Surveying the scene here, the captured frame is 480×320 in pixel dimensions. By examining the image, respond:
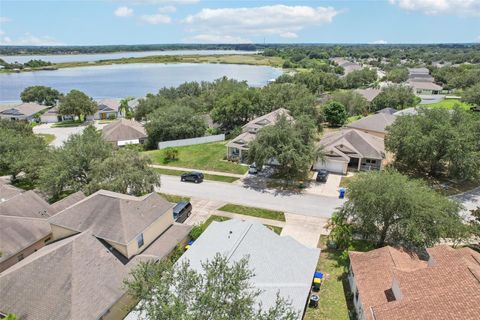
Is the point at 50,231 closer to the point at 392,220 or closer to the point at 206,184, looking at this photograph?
the point at 206,184

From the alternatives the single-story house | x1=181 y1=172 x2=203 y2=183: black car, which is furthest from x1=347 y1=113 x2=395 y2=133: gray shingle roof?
the single-story house

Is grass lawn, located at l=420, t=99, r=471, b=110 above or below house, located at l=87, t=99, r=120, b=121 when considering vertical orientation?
above

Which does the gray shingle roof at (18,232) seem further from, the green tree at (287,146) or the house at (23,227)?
the green tree at (287,146)

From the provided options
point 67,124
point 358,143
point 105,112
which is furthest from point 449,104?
point 67,124

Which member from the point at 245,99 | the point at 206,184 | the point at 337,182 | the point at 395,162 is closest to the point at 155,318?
the point at 206,184

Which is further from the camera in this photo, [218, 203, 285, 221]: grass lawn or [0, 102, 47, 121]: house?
[0, 102, 47, 121]: house


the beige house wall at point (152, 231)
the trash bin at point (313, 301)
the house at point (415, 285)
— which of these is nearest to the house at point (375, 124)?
the house at point (415, 285)

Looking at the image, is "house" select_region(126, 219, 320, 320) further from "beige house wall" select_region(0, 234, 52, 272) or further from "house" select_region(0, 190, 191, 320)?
"beige house wall" select_region(0, 234, 52, 272)
